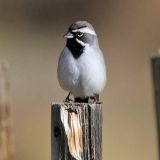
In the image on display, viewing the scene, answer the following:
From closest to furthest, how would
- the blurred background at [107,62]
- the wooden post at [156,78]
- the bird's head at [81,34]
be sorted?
1. the wooden post at [156,78]
2. the bird's head at [81,34]
3. the blurred background at [107,62]

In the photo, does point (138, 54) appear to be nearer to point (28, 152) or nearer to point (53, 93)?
point (53, 93)

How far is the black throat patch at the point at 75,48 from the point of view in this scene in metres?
5.82

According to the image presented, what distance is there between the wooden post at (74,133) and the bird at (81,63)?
3.90ft

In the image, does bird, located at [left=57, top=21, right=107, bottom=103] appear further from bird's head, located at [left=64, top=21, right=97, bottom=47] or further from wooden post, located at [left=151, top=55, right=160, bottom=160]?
wooden post, located at [left=151, top=55, right=160, bottom=160]

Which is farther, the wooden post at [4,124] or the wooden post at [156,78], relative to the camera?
the wooden post at [4,124]

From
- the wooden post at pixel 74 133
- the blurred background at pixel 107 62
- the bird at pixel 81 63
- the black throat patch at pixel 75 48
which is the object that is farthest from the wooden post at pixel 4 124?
the wooden post at pixel 74 133

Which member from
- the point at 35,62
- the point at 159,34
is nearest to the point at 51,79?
the point at 35,62

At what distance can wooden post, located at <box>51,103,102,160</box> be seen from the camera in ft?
14.6

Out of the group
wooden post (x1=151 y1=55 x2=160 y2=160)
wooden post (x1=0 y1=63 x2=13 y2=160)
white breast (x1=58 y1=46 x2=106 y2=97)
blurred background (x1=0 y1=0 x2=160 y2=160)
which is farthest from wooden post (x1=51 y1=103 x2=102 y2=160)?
blurred background (x1=0 y1=0 x2=160 y2=160)

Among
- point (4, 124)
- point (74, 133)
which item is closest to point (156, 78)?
point (74, 133)

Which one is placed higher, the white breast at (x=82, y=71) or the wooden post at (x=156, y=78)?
the white breast at (x=82, y=71)

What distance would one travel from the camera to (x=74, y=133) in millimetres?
4465

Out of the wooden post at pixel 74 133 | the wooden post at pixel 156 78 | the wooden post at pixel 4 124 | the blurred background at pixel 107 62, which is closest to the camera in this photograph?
the wooden post at pixel 156 78

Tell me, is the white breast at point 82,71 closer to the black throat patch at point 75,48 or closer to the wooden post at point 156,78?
the black throat patch at point 75,48
